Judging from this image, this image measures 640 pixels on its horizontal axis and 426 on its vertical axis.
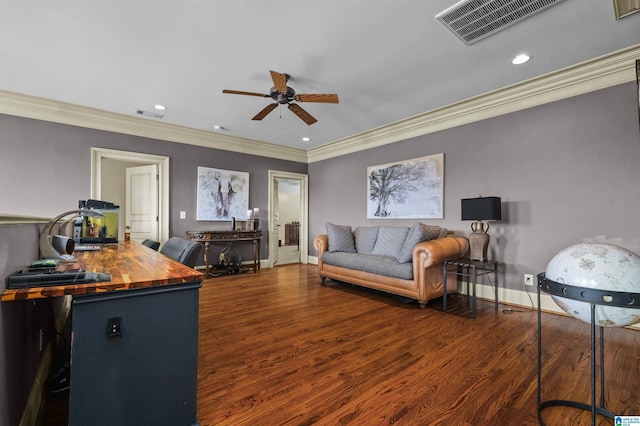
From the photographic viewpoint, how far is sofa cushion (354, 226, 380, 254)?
4586 mm

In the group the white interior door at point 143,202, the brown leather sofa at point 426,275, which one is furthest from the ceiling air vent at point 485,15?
the white interior door at point 143,202

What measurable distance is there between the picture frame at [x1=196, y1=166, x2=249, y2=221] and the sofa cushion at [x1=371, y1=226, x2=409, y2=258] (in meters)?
2.77

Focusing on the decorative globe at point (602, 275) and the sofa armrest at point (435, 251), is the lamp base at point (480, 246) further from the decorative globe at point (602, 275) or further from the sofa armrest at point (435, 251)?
the decorative globe at point (602, 275)

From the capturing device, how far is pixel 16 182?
3.69 meters

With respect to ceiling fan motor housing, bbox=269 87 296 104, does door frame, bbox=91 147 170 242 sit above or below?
below

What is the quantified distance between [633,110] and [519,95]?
1.01 metres

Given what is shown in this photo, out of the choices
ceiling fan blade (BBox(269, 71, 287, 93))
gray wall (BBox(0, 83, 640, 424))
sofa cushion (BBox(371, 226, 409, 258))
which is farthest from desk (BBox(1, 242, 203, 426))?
sofa cushion (BBox(371, 226, 409, 258))

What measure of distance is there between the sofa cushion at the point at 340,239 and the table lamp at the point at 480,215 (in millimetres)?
1857

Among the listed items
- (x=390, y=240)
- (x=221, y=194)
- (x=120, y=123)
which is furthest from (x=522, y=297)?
(x=120, y=123)

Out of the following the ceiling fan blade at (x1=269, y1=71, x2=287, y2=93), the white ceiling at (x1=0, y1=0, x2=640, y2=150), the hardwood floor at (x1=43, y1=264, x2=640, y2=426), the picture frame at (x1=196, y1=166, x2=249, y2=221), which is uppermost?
the white ceiling at (x1=0, y1=0, x2=640, y2=150)

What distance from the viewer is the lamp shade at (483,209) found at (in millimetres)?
3104

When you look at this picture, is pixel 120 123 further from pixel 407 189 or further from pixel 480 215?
pixel 480 215

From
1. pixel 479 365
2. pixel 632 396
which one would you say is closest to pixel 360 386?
pixel 479 365

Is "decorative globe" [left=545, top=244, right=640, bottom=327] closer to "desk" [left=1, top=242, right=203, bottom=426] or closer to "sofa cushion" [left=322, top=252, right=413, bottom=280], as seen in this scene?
"desk" [left=1, top=242, right=203, bottom=426]
